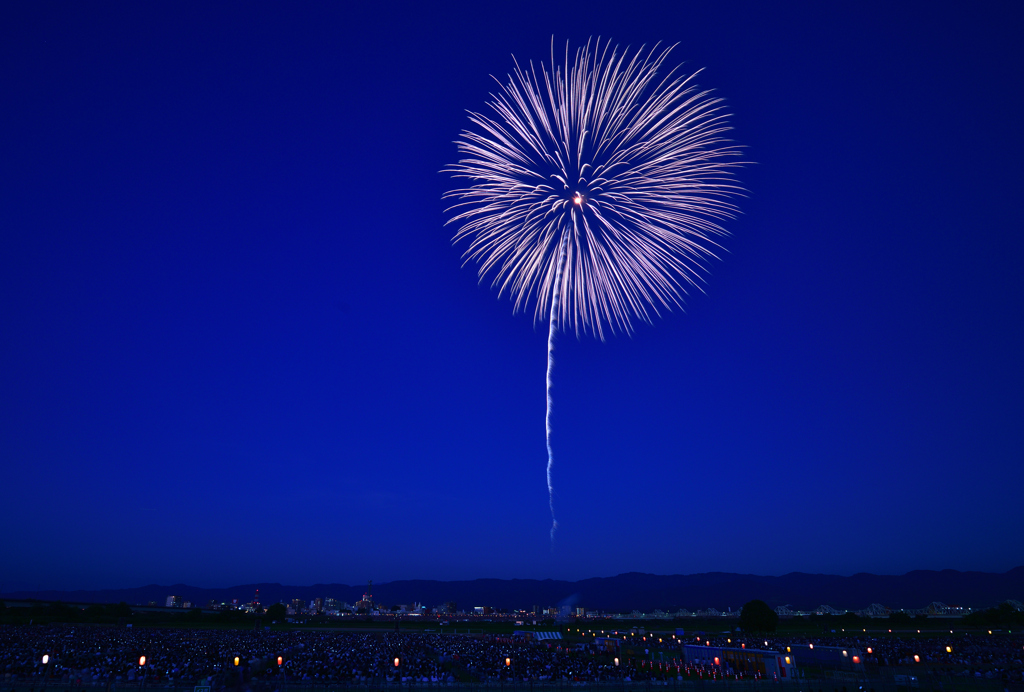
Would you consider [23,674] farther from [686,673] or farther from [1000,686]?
[1000,686]

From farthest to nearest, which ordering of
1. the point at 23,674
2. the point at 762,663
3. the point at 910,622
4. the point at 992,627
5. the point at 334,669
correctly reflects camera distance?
the point at 910,622
the point at 992,627
the point at 762,663
the point at 334,669
the point at 23,674

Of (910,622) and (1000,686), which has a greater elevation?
(1000,686)

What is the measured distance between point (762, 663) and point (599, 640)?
22344 millimetres

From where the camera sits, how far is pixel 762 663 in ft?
121

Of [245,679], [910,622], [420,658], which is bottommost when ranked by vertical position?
[910,622]

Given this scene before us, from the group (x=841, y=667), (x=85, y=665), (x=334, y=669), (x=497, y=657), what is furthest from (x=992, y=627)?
(x=85, y=665)

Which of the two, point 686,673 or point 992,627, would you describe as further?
point 992,627

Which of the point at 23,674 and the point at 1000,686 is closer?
the point at 1000,686

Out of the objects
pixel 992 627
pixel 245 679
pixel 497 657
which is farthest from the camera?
pixel 992 627

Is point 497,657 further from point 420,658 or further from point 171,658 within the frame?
point 171,658

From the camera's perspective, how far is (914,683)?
2780 cm

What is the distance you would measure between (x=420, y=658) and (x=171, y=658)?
1732 centimetres

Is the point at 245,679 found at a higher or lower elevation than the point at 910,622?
higher

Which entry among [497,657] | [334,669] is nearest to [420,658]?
[497,657]
